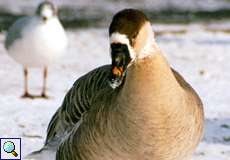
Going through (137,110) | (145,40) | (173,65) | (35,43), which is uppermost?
(145,40)

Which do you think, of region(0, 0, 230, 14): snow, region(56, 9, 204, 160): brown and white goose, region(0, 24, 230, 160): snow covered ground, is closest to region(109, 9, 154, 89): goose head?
region(56, 9, 204, 160): brown and white goose

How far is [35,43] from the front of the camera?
10.9 m

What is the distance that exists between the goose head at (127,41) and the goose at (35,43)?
6.78 metres

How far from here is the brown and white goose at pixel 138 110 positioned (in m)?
3.71

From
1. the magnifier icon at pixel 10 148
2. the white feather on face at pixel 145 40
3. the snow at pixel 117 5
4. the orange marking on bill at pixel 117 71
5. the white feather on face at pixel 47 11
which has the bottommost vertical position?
the snow at pixel 117 5

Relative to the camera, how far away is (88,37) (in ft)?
54.0

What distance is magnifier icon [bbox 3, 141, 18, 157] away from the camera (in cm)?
597

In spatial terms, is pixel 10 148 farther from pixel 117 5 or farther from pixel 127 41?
pixel 117 5

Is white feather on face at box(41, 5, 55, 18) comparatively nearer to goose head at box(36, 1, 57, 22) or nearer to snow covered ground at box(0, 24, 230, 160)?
goose head at box(36, 1, 57, 22)

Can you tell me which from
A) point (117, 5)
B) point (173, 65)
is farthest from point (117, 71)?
point (117, 5)

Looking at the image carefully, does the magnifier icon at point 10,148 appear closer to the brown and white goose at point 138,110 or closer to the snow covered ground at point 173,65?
the snow covered ground at point 173,65

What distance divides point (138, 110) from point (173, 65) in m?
8.94

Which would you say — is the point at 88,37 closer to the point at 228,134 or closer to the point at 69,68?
the point at 69,68

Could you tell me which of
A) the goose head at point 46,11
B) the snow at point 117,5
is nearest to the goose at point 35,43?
the goose head at point 46,11
